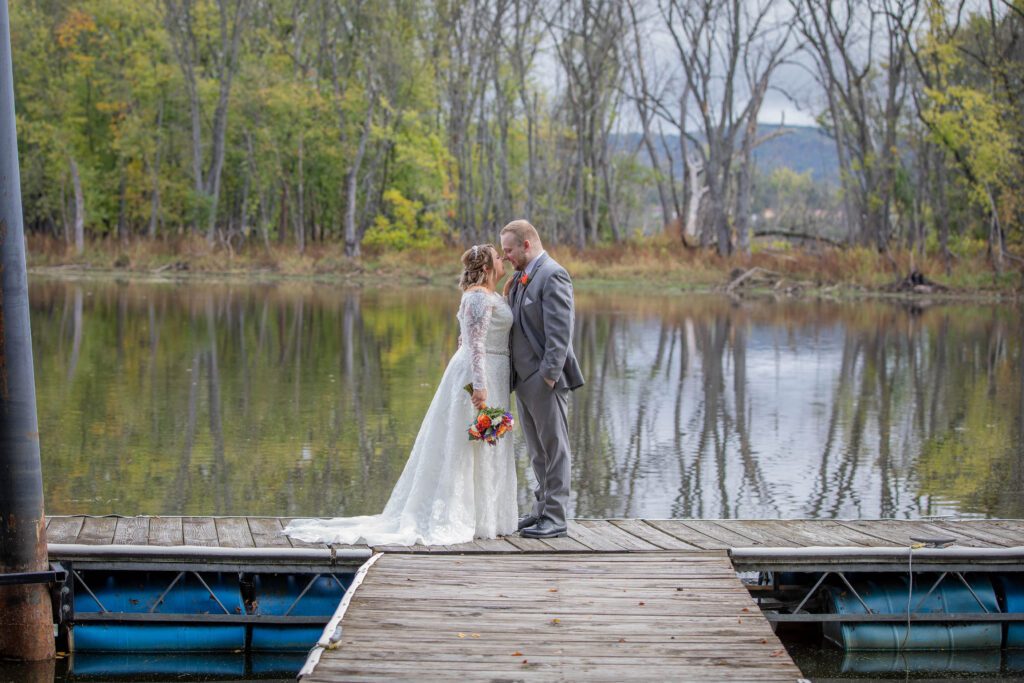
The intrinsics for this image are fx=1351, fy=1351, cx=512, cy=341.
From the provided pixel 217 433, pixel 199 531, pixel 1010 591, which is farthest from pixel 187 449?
pixel 1010 591

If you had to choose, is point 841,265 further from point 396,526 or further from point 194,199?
point 396,526

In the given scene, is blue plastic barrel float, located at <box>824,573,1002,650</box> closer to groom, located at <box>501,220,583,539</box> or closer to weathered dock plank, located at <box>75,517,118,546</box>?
groom, located at <box>501,220,583,539</box>

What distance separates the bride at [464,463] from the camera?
328 inches

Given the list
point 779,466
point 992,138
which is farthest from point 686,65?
point 779,466

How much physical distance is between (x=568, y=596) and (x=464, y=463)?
1.47m

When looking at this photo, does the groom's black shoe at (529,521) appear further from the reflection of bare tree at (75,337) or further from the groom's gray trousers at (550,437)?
the reflection of bare tree at (75,337)

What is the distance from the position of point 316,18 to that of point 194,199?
9.24 metres

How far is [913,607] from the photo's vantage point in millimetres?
8391

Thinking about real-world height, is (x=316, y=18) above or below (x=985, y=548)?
above

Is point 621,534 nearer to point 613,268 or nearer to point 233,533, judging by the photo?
point 233,533

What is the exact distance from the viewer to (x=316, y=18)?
56.4m

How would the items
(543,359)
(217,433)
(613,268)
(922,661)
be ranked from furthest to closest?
(613,268) → (217,433) → (543,359) → (922,661)

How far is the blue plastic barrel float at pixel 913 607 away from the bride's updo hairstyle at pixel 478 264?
2.94 meters

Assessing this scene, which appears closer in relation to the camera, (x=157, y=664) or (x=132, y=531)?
(x=157, y=664)
